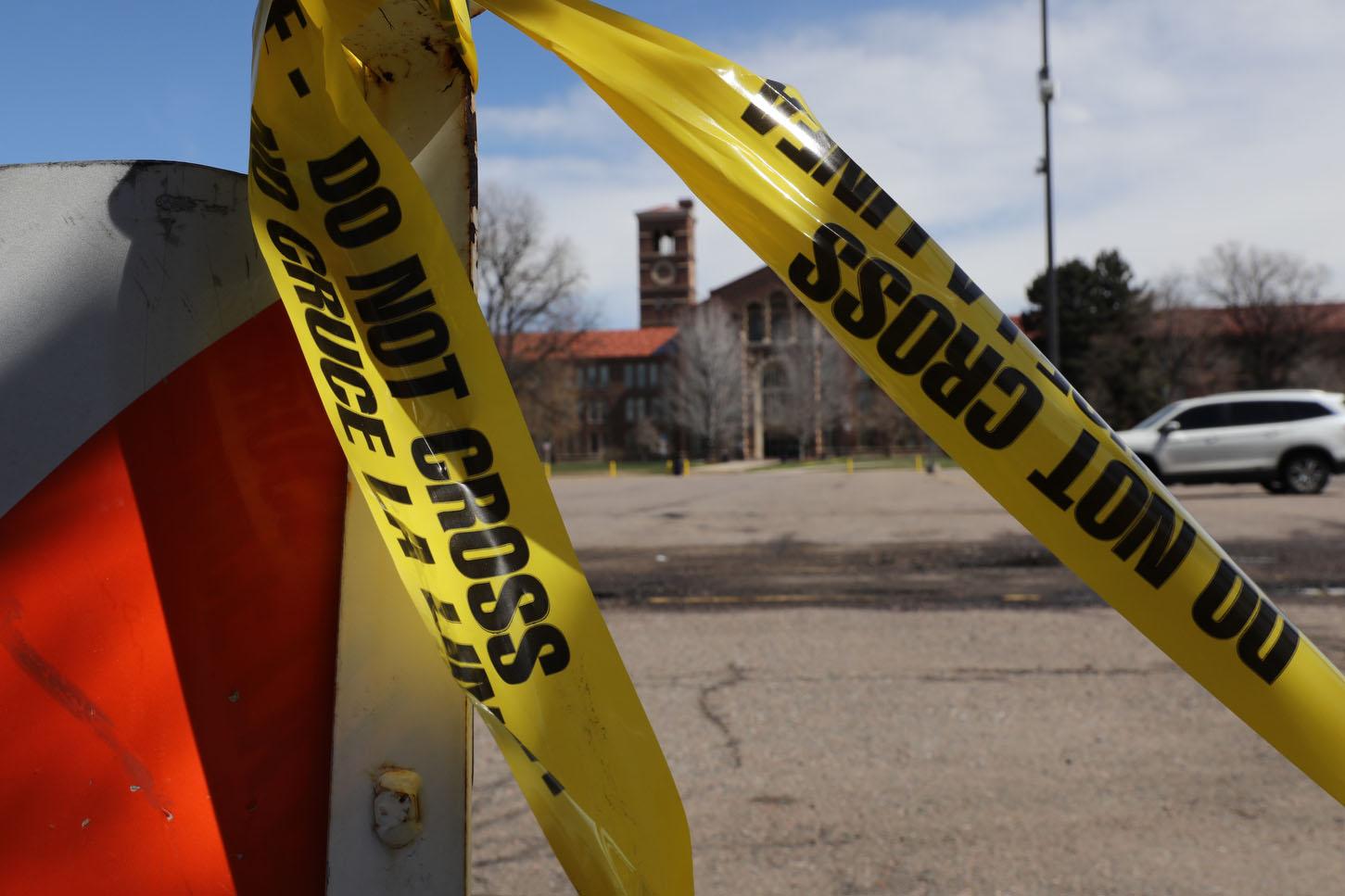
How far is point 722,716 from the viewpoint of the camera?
4.45m

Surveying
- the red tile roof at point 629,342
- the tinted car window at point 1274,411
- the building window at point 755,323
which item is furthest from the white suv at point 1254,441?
the red tile roof at point 629,342

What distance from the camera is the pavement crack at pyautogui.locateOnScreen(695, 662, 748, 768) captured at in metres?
3.95

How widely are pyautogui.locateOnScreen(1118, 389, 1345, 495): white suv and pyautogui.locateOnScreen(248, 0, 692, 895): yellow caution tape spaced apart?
17.4m

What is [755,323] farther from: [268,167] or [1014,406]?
[268,167]

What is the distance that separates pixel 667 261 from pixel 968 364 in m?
82.8

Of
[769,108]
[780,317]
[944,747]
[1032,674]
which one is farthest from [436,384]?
[780,317]

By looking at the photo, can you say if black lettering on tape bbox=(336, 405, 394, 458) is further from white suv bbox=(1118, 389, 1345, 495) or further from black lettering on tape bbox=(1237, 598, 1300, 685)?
white suv bbox=(1118, 389, 1345, 495)

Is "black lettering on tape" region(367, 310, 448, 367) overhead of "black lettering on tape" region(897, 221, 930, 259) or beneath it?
beneath

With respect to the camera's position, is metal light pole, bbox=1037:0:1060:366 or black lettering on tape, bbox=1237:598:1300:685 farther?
metal light pole, bbox=1037:0:1060:366

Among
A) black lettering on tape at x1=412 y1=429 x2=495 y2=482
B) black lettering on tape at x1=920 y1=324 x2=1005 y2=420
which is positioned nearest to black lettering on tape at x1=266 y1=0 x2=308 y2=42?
black lettering on tape at x1=412 y1=429 x2=495 y2=482

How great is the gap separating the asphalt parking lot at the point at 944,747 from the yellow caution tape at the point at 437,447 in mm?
1894

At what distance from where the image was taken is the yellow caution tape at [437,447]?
1125mm

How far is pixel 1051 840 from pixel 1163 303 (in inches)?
2441

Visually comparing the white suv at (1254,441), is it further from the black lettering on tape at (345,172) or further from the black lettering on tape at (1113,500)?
the black lettering on tape at (345,172)
